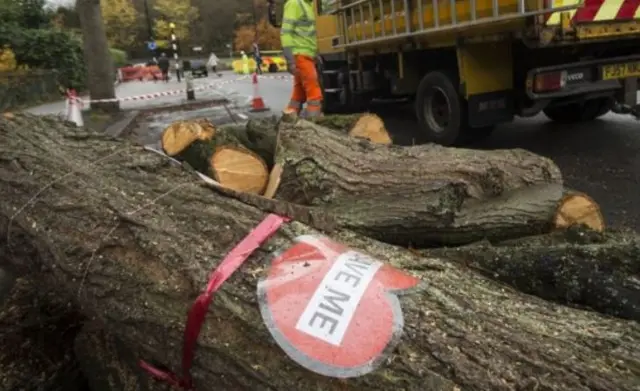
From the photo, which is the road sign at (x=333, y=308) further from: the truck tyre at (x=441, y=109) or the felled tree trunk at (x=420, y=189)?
the truck tyre at (x=441, y=109)

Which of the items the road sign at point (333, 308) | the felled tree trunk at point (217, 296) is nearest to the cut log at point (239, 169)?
the felled tree trunk at point (217, 296)

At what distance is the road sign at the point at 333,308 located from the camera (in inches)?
66.8

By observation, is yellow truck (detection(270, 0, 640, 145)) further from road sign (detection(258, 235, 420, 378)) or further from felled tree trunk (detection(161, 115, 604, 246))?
road sign (detection(258, 235, 420, 378))

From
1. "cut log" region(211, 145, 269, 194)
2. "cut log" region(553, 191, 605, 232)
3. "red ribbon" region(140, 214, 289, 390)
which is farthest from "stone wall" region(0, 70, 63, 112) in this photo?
"cut log" region(553, 191, 605, 232)

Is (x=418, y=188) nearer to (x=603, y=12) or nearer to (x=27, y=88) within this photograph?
(x=603, y=12)

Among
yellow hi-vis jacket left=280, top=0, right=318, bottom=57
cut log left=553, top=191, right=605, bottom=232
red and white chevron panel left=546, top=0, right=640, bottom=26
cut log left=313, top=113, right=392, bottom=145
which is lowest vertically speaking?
cut log left=553, top=191, right=605, bottom=232

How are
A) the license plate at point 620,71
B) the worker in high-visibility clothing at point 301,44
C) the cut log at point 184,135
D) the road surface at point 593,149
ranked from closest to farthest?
the cut log at point 184,135, the road surface at point 593,149, the license plate at point 620,71, the worker in high-visibility clothing at point 301,44

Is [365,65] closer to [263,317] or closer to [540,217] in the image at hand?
[540,217]

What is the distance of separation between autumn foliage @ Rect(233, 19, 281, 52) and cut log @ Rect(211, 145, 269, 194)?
5762 cm

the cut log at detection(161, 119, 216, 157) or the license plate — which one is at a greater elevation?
the license plate

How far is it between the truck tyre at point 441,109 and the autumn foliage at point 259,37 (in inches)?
2148

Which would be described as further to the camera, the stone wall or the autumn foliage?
the autumn foliage

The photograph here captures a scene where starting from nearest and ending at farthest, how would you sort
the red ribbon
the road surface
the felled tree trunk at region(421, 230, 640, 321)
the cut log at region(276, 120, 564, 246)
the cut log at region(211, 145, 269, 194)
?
1. the red ribbon
2. the felled tree trunk at region(421, 230, 640, 321)
3. the cut log at region(276, 120, 564, 246)
4. the cut log at region(211, 145, 269, 194)
5. the road surface

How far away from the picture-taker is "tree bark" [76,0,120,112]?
11.6m
